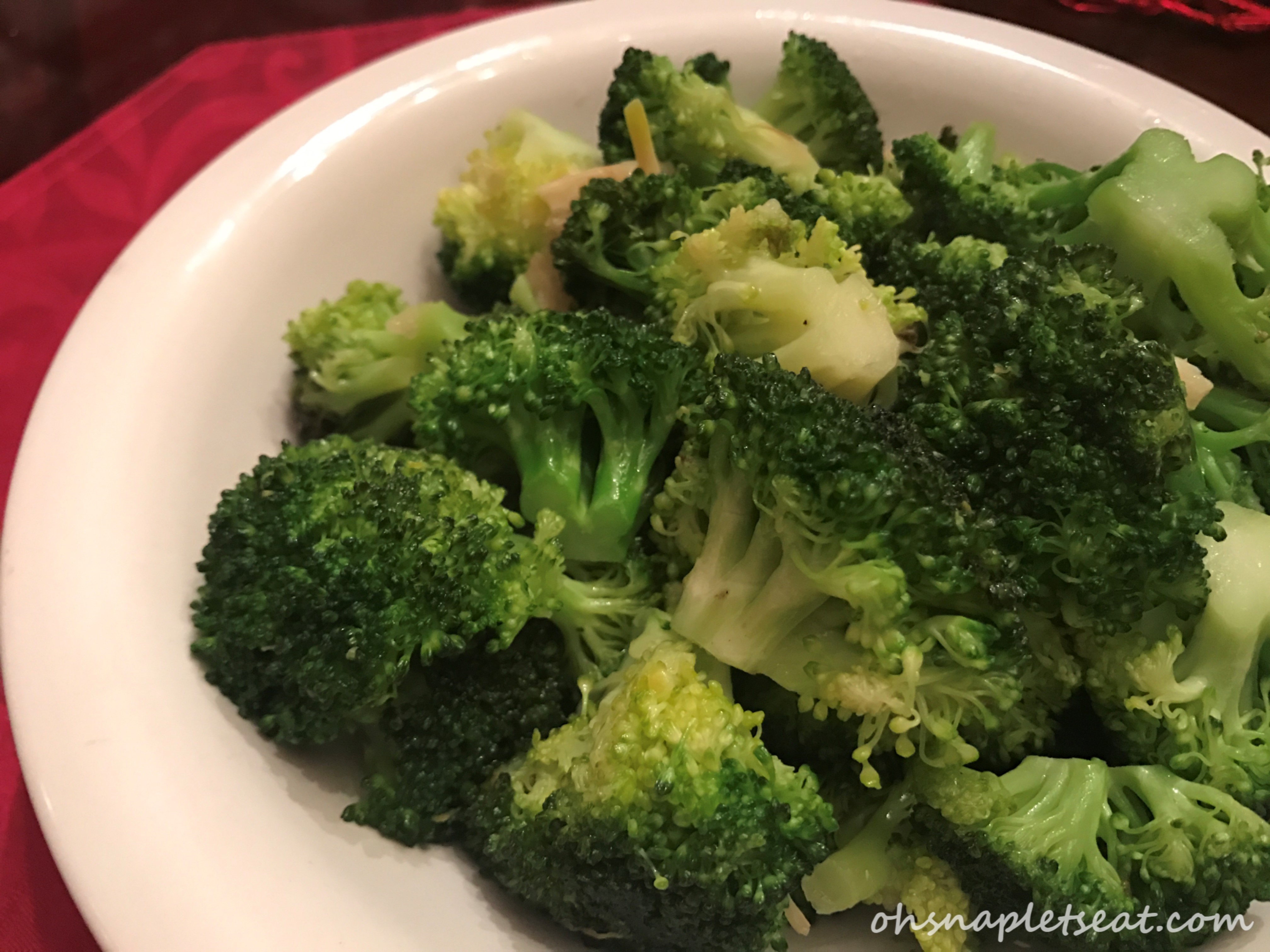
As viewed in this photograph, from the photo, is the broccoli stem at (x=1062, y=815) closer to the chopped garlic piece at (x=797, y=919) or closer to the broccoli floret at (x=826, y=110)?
the chopped garlic piece at (x=797, y=919)

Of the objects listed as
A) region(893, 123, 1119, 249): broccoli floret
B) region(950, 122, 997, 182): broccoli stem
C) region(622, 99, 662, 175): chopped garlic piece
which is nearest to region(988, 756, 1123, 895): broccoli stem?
region(893, 123, 1119, 249): broccoli floret

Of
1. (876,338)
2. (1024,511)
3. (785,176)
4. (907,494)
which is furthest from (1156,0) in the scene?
(907,494)

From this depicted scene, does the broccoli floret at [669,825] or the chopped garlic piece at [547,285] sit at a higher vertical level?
the chopped garlic piece at [547,285]

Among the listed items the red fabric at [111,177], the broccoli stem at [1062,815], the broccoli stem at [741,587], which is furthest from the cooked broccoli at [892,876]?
the red fabric at [111,177]

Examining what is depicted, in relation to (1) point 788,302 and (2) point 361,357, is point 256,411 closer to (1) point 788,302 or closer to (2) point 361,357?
(2) point 361,357

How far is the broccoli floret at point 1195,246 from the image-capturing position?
1.15m

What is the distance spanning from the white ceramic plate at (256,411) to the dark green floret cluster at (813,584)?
2.5 inches

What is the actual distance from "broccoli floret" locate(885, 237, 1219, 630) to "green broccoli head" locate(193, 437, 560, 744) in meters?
0.51

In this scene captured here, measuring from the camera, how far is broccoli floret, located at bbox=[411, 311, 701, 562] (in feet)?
3.68

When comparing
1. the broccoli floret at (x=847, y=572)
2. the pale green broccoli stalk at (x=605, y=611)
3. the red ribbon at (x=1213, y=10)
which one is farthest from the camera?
the red ribbon at (x=1213, y=10)

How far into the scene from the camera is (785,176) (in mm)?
1432

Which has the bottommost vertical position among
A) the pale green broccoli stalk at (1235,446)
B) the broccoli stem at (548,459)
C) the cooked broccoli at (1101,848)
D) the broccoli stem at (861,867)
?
the broccoli stem at (861,867)

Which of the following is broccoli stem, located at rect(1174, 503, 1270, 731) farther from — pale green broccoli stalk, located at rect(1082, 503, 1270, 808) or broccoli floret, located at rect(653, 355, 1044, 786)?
broccoli floret, located at rect(653, 355, 1044, 786)

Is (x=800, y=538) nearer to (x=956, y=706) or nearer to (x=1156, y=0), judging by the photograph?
(x=956, y=706)
